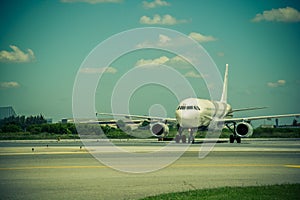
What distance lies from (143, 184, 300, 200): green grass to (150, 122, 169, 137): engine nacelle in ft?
104

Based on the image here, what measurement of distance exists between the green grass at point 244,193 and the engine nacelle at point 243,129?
29.2 meters

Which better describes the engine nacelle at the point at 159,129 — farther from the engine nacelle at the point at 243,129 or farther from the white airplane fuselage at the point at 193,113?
the engine nacelle at the point at 243,129

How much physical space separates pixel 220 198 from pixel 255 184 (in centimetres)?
263

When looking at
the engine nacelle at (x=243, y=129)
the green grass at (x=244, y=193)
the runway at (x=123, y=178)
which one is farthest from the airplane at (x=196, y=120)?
the green grass at (x=244, y=193)

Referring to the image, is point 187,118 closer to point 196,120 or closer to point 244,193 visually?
point 196,120

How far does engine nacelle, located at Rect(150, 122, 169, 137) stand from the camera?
42628 mm

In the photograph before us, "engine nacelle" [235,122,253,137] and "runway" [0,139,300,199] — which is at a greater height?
"engine nacelle" [235,122,253,137]

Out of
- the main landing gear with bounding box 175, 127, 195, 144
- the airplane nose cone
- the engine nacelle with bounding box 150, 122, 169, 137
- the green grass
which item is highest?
the airplane nose cone

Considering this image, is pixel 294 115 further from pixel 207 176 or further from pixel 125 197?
pixel 125 197

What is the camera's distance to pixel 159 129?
42.8 m

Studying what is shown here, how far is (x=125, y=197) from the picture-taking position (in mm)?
10141

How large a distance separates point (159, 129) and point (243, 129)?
7685 mm

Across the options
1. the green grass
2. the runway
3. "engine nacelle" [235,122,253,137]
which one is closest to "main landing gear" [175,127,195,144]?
"engine nacelle" [235,122,253,137]

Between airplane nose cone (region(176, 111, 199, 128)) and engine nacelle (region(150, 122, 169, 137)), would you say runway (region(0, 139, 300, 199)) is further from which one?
engine nacelle (region(150, 122, 169, 137))
